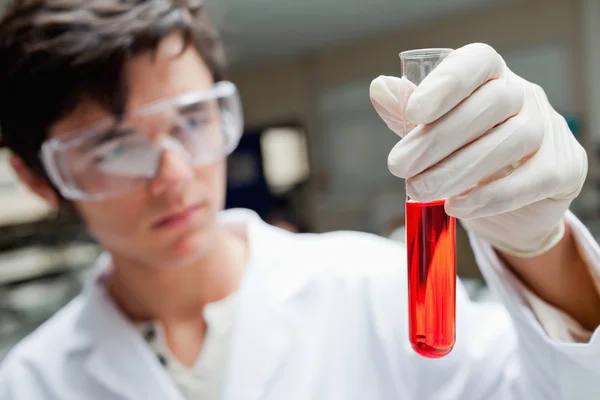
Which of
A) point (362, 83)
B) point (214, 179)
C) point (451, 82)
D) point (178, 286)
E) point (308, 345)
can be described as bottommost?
point (362, 83)

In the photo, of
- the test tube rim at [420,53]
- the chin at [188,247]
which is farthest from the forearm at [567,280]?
the chin at [188,247]

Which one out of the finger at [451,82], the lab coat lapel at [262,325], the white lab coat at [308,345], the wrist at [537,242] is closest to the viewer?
the finger at [451,82]

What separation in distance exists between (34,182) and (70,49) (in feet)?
1.55

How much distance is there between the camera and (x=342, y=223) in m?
6.54

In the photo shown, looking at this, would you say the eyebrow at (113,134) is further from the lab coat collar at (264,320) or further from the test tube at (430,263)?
the test tube at (430,263)

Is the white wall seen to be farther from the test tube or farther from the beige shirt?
the test tube

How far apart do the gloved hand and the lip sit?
0.64m

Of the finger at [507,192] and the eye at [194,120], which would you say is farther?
the eye at [194,120]

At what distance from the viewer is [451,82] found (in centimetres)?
60

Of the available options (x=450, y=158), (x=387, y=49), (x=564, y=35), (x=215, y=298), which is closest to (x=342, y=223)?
(x=387, y=49)

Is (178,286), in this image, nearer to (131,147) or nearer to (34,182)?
(131,147)

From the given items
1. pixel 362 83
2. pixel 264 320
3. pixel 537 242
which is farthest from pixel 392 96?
pixel 362 83

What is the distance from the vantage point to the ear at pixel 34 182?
1.41 m

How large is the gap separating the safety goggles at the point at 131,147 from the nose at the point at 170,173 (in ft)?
0.03
